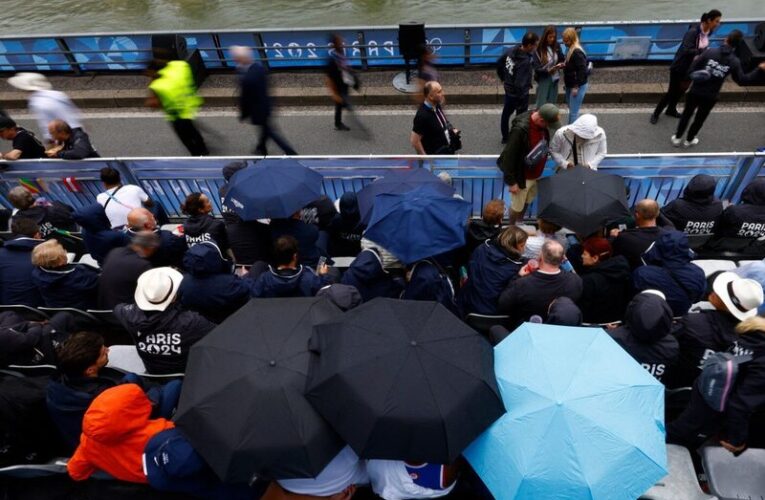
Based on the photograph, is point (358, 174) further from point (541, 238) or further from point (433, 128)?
point (541, 238)

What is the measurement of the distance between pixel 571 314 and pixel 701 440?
126 cm

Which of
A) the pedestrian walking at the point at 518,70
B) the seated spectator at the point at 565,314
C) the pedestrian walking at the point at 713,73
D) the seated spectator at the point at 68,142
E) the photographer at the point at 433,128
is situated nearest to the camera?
the seated spectator at the point at 565,314

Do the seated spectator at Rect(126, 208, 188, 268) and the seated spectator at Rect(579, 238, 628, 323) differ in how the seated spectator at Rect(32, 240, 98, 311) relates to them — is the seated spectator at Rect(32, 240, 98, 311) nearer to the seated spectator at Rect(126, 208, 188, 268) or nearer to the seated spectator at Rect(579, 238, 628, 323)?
the seated spectator at Rect(126, 208, 188, 268)

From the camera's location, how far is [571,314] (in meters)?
3.46

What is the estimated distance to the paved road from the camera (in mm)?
7758

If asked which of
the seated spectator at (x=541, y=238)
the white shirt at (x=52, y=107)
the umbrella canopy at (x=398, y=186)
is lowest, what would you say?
the seated spectator at (x=541, y=238)

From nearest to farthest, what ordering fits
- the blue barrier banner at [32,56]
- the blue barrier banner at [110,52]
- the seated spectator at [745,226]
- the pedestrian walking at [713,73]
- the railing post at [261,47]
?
the seated spectator at [745,226]
the pedestrian walking at [713,73]
the railing post at [261,47]
the blue barrier banner at [110,52]
the blue barrier banner at [32,56]

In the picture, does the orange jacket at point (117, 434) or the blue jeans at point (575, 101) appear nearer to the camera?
the orange jacket at point (117, 434)

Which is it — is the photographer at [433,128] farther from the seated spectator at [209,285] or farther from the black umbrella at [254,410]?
the black umbrella at [254,410]

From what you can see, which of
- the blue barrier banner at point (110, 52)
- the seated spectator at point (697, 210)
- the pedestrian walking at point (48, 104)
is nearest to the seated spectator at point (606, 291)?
the seated spectator at point (697, 210)

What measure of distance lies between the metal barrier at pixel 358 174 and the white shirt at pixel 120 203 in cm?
69

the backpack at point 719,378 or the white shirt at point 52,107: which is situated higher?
the white shirt at point 52,107

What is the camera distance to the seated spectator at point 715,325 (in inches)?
128

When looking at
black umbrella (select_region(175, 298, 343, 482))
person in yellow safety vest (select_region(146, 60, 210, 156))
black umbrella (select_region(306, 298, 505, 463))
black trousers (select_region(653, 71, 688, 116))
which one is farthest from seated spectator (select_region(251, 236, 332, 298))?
black trousers (select_region(653, 71, 688, 116))
